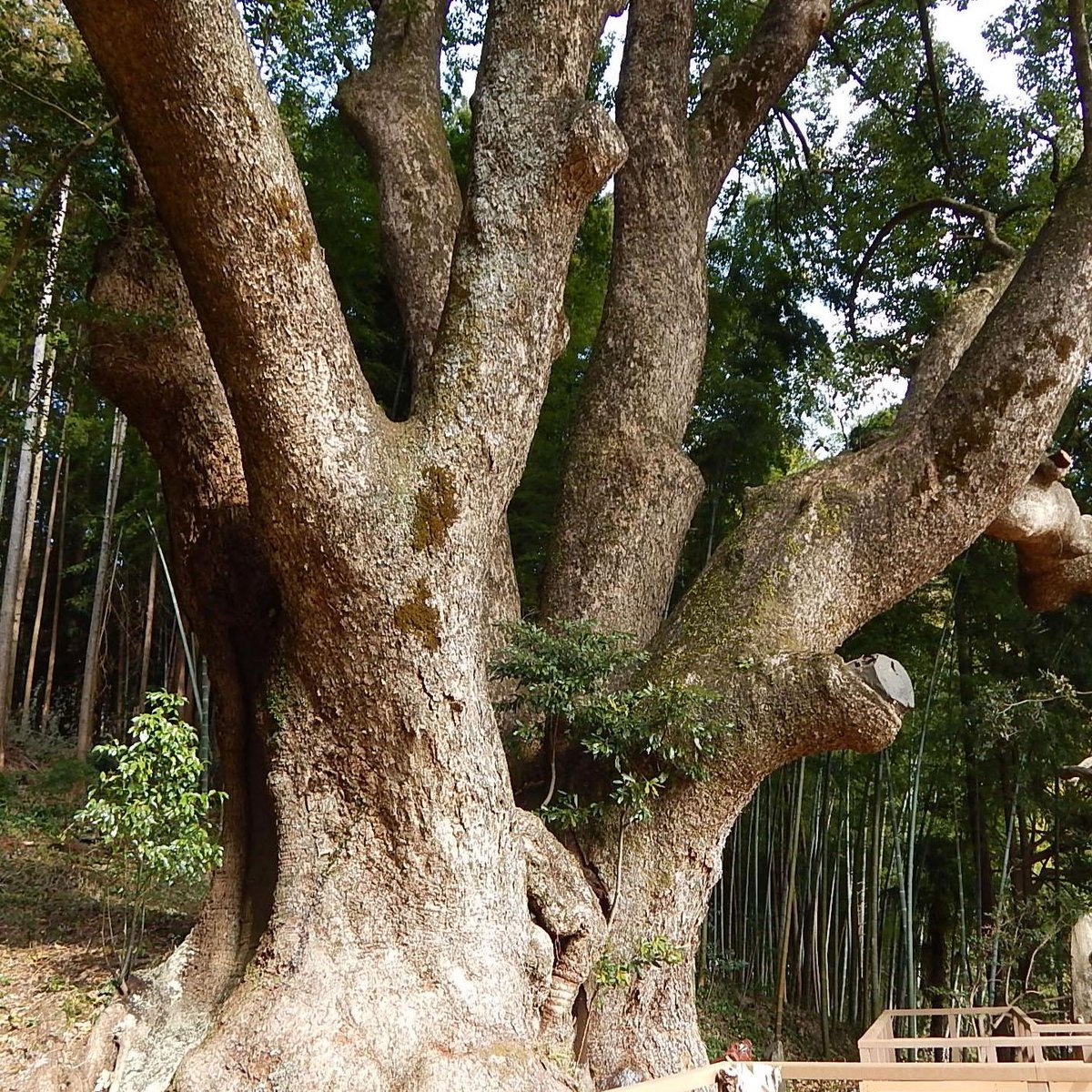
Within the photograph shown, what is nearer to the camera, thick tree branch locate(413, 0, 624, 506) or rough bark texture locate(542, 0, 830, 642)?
thick tree branch locate(413, 0, 624, 506)

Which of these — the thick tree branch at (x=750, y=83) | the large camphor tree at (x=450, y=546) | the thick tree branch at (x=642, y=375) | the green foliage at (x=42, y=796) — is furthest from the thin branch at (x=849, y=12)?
the green foliage at (x=42, y=796)

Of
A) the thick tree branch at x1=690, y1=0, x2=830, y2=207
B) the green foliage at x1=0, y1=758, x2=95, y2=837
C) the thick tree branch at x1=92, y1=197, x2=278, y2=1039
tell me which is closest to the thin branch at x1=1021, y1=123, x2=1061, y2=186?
the thick tree branch at x1=690, y1=0, x2=830, y2=207

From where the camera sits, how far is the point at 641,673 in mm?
3834

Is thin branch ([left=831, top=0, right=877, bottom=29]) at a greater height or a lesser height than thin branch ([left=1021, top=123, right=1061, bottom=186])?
greater

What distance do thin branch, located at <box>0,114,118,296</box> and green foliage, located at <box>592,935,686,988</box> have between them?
11.1ft

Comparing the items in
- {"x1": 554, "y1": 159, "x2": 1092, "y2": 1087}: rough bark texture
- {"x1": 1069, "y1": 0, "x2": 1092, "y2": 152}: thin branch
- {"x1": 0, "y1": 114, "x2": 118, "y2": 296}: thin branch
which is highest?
{"x1": 1069, "y1": 0, "x2": 1092, "y2": 152}: thin branch

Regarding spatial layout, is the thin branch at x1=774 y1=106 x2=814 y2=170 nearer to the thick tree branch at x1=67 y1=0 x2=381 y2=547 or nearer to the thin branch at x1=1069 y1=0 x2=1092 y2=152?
the thin branch at x1=1069 y1=0 x2=1092 y2=152

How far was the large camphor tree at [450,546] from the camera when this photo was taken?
2820mm

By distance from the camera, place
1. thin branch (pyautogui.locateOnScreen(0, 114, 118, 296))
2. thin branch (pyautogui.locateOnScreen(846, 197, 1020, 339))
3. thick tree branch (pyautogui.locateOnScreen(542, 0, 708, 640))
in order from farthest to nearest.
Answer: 1. thin branch (pyautogui.locateOnScreen(846, 197, 1020, 339))
2. thick tree branch (pyautogui.locateOnScreen(542, 0, 708, 640))
3. thin branch (pyautogui.locateOnScreen(0, 114, 118, 296))

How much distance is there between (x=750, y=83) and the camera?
18.1 feet

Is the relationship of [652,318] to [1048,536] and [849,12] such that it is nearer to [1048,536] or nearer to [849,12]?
[1048,536]

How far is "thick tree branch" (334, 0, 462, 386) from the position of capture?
4.84 meters

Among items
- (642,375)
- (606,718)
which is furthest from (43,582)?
(606,718)

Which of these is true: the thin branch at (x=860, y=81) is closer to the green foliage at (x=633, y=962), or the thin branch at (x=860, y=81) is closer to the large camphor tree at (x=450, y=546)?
the large camphor tree at (x=450, y=546)
